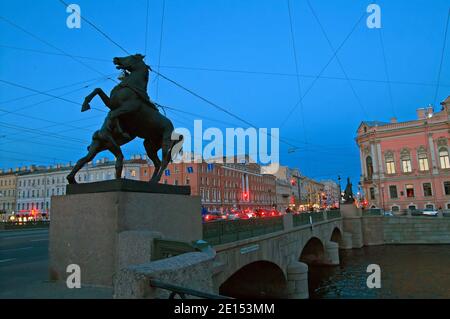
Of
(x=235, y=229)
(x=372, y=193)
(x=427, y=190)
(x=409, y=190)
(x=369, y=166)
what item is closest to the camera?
(x=235, y=229)

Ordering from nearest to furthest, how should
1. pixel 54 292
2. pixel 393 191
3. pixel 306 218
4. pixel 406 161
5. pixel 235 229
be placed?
pixel 54 292, pixel 235 229, pixel 306 218, pixel 406 161, pixel 393 191

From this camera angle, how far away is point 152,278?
299cm

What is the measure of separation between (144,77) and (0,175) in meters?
101

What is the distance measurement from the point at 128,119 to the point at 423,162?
187ft

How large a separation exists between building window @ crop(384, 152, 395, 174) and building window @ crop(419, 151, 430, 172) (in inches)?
159

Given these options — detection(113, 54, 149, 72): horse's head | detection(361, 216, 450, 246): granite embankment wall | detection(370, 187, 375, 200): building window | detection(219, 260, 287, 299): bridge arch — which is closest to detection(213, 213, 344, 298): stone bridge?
detection(219, 260, 287, 299): bridge arch

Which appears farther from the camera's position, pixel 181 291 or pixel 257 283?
pixel 257 283

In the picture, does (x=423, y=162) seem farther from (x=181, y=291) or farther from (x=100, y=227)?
(x=181, y=291)

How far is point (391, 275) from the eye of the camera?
21.5m

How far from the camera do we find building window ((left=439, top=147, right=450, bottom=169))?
5050cm

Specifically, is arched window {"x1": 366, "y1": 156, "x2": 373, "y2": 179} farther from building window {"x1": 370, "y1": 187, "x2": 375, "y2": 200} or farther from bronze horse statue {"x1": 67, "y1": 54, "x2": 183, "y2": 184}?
bronze horse statue {"x1": 67, "y1": 54, "x2": 183, "y2": 184}

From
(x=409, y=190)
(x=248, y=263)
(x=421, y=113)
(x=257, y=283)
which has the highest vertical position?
(x=421, y=113)

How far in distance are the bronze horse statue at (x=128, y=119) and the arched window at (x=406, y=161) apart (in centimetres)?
5559

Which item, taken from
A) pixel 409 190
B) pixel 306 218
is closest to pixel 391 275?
pixel 306 218
